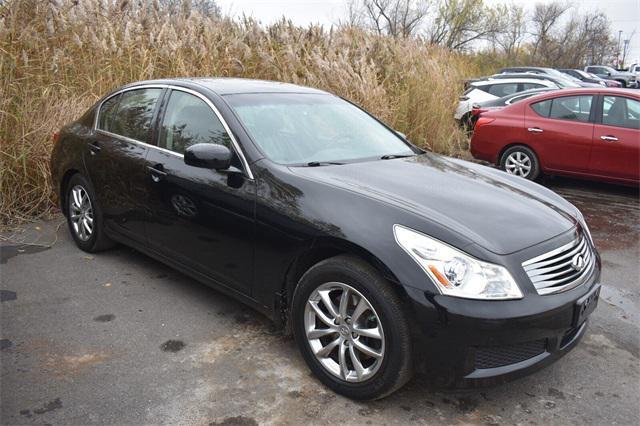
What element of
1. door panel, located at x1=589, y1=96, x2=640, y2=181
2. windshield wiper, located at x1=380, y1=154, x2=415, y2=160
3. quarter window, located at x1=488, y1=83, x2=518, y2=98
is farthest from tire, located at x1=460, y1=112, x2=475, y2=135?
windshield wiper, located at x1=380, y1=154, x2=415, y2=160

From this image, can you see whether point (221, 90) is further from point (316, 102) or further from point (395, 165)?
point (395, 165)

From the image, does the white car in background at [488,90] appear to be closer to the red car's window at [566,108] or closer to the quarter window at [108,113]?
the red car's window at [566,108]

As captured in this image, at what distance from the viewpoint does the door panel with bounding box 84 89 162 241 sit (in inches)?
163

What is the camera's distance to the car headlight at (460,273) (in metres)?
2.55

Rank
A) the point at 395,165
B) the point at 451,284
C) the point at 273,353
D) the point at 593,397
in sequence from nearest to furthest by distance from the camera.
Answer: the point at 451,284 < the point at 593,397 < the point at 273,353 < the point at 395,165

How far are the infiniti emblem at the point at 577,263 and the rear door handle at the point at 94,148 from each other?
3.56m

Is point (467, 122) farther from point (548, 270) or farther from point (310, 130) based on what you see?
point (548, 270)

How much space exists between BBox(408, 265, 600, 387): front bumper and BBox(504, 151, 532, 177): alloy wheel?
20.6 ft

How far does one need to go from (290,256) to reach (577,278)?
4.94 ft

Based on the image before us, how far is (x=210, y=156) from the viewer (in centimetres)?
332

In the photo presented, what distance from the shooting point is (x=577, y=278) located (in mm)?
2916

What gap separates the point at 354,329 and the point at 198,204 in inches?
54.2

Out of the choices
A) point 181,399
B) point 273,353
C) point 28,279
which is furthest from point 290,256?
point 28,279

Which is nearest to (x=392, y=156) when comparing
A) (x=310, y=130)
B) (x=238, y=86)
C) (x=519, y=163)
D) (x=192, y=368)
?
(x=310, y=130)
